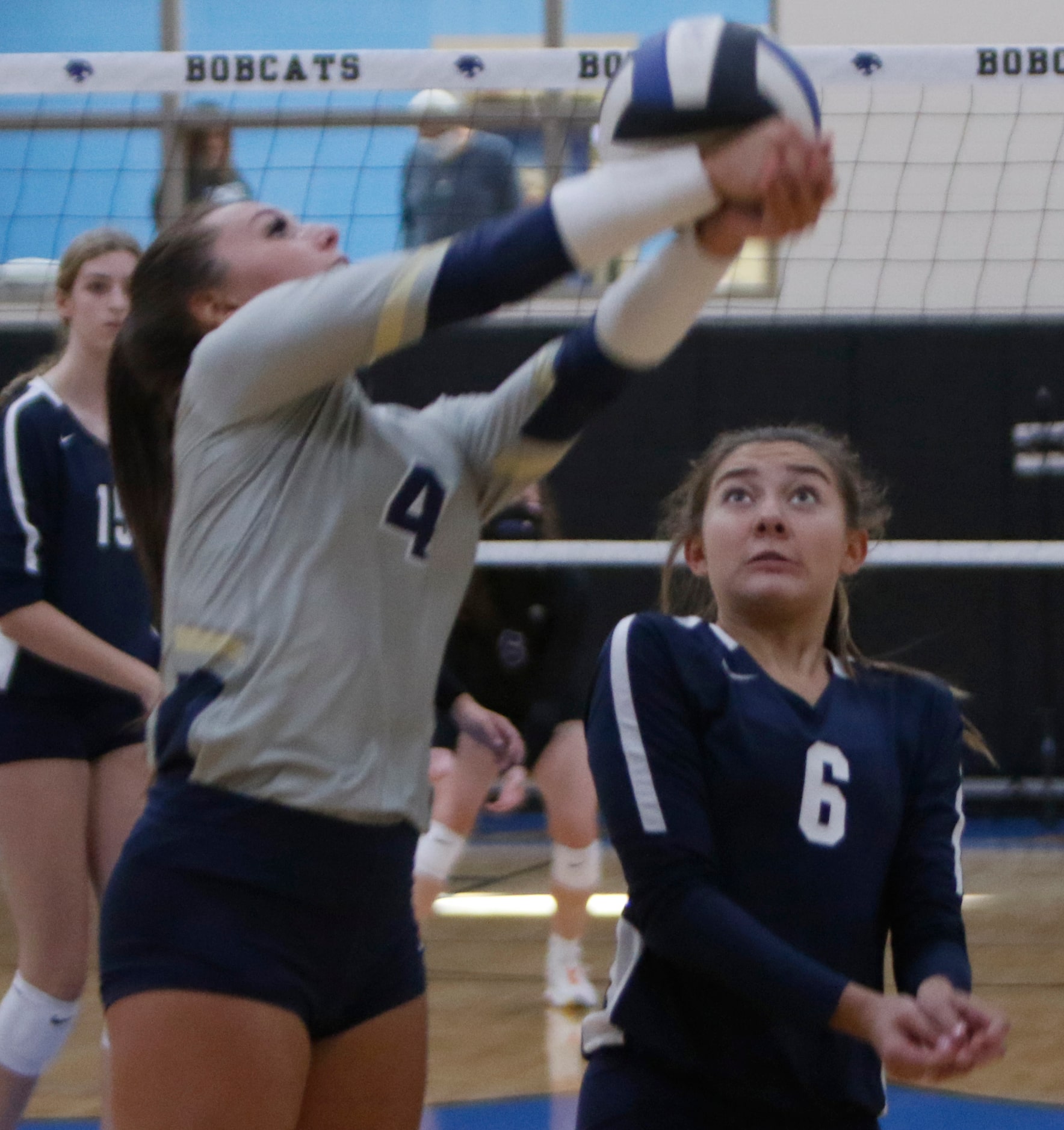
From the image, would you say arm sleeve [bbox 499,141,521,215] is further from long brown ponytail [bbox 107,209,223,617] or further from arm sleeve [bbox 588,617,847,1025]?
arm sleeve [bbox 588,617,847,1025]

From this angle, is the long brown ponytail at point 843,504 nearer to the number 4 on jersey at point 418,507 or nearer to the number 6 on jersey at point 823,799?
the number 6 on jersey at point 823,799

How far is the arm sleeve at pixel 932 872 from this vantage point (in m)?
1.65

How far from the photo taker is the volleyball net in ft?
24.0

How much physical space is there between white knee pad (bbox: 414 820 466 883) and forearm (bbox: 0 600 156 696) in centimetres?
167

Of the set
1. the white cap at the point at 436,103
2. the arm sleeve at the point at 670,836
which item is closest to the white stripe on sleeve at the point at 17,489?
the arm sleeve at the point at 670,836

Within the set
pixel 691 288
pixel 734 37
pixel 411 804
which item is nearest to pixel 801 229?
pixel 691 288

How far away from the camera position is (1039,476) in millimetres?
7168

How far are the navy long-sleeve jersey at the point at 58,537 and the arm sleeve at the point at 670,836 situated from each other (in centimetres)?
126

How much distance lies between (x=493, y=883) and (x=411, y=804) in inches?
180

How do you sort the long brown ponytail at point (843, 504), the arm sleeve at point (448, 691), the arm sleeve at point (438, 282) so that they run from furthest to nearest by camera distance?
the arm sleeve at point (448, 691) → the long brown ponytail at point (843, 504) → the arm sleeve at point (438, 282)

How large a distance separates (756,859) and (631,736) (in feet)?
0.58

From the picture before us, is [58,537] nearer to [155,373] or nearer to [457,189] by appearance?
[155,373]

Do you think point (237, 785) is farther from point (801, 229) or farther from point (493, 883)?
point (493, 883)

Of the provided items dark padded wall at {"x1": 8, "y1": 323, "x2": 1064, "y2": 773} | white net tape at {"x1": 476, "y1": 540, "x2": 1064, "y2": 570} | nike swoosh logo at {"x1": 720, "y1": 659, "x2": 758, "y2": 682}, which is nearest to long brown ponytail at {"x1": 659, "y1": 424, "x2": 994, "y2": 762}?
nike swoosh logo at {"x1": 720, "y1": 659, "x2": 758, "y2": 682}
